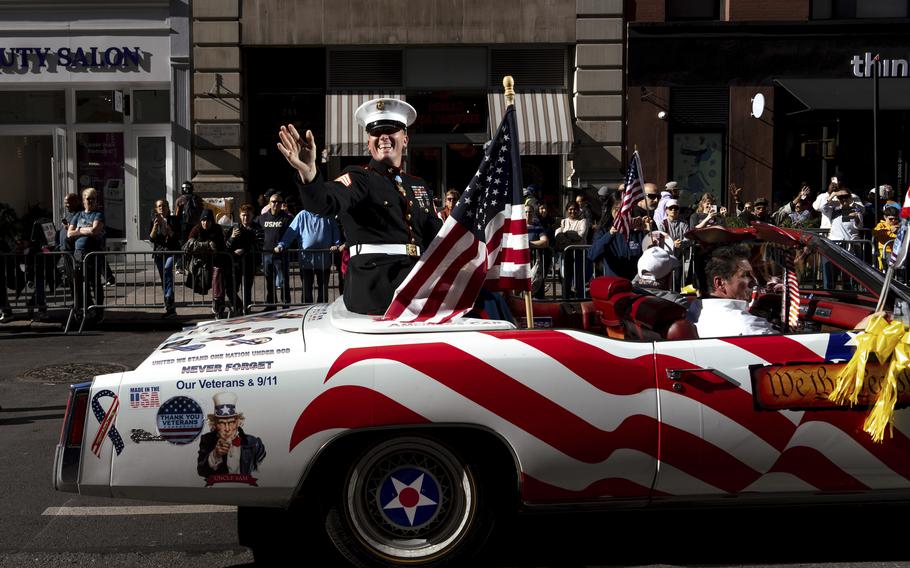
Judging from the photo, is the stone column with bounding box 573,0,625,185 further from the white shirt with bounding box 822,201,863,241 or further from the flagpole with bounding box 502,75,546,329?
the flagpole with bounding box 502,75,546,329

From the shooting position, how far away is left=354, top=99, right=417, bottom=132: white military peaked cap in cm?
579

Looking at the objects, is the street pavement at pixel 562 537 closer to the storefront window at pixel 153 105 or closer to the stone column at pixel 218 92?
the stone column at pixel 218 92

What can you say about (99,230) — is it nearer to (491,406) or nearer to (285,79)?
(285,79)

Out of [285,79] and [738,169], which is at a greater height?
[285,79]

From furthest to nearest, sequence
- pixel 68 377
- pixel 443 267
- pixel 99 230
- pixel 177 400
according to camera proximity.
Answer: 1. pixel 99 230
2. pixel 68 377
3. pixel 443 267
4. pixel 177 400

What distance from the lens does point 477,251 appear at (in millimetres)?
4844

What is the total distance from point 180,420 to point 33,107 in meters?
18.3

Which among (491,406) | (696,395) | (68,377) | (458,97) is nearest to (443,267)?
(491,406)

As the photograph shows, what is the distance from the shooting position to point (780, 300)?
5.56m

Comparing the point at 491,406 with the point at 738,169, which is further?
the point at 738,169

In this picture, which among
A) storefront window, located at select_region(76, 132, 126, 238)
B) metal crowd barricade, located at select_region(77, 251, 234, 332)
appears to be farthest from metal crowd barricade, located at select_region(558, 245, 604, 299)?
storefront window, located at select_region(76, 132, 126, 238)

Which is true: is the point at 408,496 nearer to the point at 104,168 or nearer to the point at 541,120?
the point at 541,120

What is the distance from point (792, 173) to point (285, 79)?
9.74m

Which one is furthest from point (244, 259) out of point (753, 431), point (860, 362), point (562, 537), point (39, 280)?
point (860, 362)
